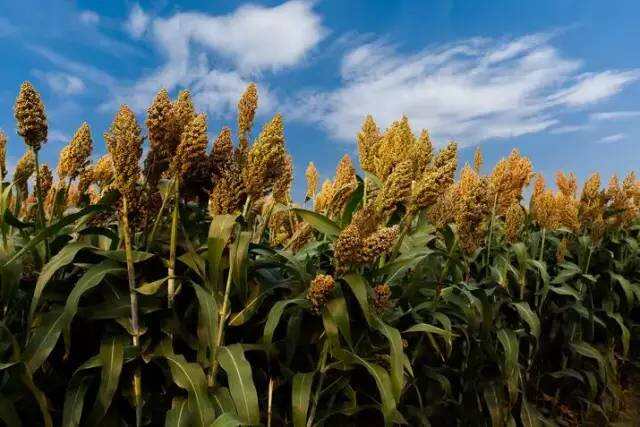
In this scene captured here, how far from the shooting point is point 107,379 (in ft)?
6.52

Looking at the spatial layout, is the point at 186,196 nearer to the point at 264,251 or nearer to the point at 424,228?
the point at 264,251

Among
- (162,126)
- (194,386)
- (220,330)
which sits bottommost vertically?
(194,386)

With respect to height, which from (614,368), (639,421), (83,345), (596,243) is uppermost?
(596,243)

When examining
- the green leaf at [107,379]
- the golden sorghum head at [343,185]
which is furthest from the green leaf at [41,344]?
the golden sorghum head at [343,185]

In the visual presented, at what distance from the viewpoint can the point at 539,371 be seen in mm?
4723

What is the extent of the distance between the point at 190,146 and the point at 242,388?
84 centimetres

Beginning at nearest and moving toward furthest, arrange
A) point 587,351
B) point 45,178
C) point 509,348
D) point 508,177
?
point 45,178 → point 509,348 → point 508,177 → point 587,351

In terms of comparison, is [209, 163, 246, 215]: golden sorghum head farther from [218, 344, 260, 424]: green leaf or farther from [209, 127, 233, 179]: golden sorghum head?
[218, 344, 260, 424]: green leaf

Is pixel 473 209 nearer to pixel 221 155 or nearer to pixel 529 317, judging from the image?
pixel 221 155

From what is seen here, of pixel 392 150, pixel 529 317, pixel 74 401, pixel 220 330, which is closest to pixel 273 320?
pixel 220 330

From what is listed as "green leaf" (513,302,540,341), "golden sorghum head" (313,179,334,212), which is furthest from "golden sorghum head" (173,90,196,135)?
"green leaf" (513,302,540,341)

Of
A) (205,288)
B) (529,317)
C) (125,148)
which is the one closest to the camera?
(125,148)

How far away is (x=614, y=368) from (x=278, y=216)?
3712 mm

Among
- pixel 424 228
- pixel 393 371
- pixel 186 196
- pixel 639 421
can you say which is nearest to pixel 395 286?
pixel 424 228
